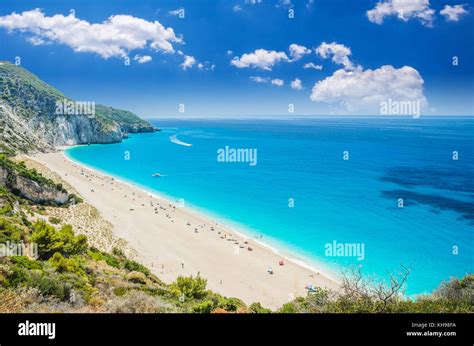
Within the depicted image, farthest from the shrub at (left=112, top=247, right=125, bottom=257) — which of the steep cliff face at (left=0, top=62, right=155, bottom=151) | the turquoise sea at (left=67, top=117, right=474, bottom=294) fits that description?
the steep cliff face at (left=0, top=62, right=155, bottom=151)

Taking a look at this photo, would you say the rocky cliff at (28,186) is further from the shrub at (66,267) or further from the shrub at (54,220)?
the shrub at (66,267)

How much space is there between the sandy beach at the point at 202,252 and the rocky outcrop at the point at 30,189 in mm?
6461

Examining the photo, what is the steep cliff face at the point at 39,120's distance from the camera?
8351cm

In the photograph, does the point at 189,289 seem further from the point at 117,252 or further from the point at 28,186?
the point at 28,186

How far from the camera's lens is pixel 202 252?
3266 centimetres

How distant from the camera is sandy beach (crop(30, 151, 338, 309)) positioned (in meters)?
25.7

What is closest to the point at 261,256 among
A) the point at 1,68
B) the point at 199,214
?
the point at 199,214

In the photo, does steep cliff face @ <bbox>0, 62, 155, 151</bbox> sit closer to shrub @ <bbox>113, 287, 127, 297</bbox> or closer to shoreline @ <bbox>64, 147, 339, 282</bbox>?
shoreline @ <bbox>64, 147, 339, 282</bbox>

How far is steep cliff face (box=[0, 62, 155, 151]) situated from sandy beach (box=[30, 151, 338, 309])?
4820cm

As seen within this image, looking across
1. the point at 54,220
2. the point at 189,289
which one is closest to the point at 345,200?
the point at 189,289

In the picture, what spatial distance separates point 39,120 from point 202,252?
101 meters

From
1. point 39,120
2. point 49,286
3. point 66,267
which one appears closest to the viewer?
point 49,286
